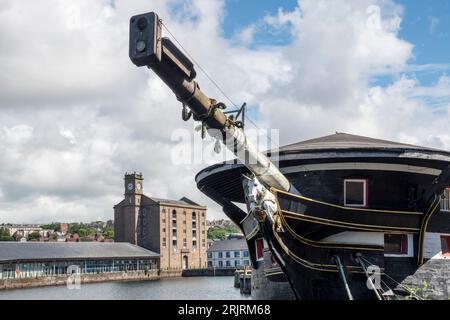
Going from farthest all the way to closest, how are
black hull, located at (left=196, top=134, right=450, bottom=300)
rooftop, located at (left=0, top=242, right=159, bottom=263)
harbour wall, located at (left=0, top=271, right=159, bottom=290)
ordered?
rooftop, located at (left=0, top=242, right=159, bottom=263), harbour wall, located at (left=0, top=271, right=159, bottom=290), black hull, located at (left=196, top=134, right=450, bottom=300)

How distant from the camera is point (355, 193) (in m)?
16.1

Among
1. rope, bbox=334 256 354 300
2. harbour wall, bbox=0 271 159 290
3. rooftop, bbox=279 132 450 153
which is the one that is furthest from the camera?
harbour wall, bbox=0 271 159 290

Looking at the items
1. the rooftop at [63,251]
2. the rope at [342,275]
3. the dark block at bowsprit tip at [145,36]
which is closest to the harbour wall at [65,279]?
the rooftop at [63,251]

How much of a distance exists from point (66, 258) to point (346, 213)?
217ft

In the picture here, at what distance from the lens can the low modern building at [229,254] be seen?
10956cm

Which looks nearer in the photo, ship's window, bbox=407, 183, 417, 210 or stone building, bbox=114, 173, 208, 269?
ship's window, bbox=407, 183, 417, 210

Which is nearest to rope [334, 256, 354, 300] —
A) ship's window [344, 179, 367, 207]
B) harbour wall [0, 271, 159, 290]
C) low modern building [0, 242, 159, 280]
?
ship's window [344, 179, 367, 207]

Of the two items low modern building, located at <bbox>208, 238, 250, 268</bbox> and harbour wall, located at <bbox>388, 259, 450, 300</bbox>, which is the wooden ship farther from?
low modern building, located at <bbox>208, 238, 250, 268</bbox>

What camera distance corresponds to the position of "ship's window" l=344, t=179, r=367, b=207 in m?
16.1

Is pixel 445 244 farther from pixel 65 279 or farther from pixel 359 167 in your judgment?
pixel 65 279

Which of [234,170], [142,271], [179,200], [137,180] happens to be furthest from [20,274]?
[234,170]

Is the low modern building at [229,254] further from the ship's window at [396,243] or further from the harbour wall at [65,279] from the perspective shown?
the ship's window at [396,243]

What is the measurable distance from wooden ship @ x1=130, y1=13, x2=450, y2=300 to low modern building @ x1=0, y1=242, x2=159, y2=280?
59.2m
